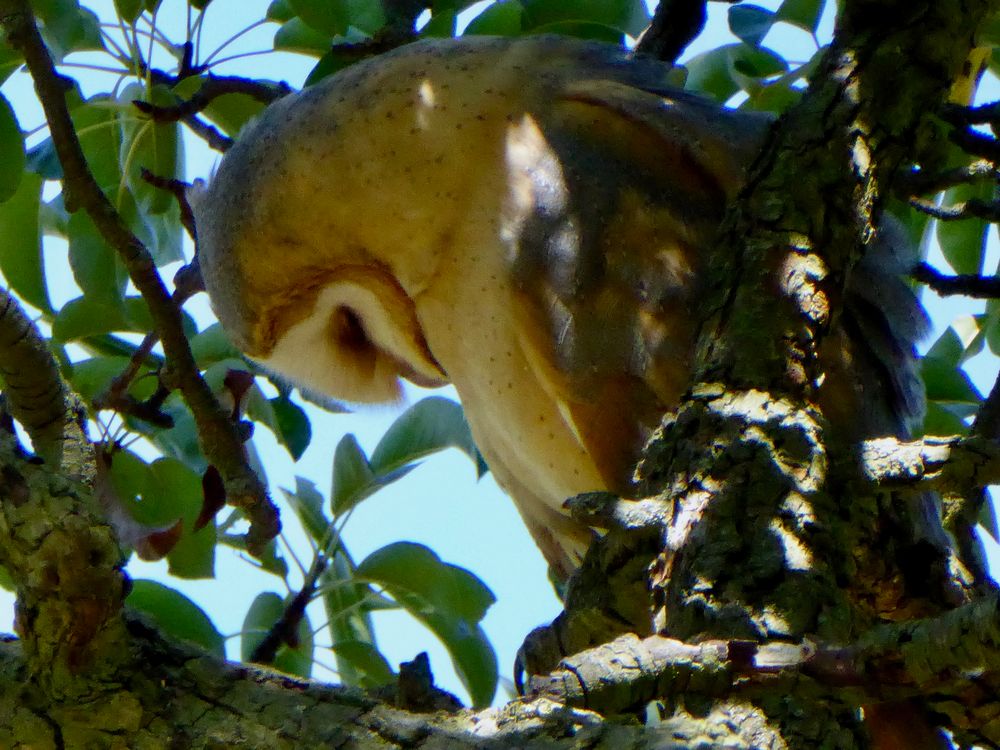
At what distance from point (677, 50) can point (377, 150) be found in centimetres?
76

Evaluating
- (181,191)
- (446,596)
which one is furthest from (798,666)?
(181,191)

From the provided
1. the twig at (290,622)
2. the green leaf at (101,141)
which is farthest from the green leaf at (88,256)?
the twig at (290,622)

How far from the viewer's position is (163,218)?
9.20 ft

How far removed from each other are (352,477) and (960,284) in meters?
1.35

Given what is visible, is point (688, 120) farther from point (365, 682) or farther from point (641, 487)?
point (365, 682)

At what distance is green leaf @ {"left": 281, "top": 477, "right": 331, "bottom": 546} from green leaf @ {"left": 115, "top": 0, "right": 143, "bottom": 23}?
101cm

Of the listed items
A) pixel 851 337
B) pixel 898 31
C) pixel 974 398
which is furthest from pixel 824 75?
pixel 974 398

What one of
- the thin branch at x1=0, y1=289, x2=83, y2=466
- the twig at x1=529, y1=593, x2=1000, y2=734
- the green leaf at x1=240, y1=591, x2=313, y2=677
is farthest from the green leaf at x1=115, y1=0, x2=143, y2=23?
the twig at x1=529, y1=593, x2=1000, y2=734

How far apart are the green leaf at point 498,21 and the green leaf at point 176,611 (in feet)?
3.87

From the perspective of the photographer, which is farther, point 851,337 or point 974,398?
point 974,398

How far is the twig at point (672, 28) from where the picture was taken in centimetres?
243

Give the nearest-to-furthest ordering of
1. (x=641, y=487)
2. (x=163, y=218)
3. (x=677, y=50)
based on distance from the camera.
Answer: (x=641, y=487) < (x=677, y=50) < (x=163, y=218)

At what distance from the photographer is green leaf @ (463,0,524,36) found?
7.89ft

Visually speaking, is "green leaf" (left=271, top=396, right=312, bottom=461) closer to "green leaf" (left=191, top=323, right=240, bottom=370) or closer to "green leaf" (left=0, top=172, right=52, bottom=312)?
"green leaf" (left=191, top=323, right=240, bottom=370)
